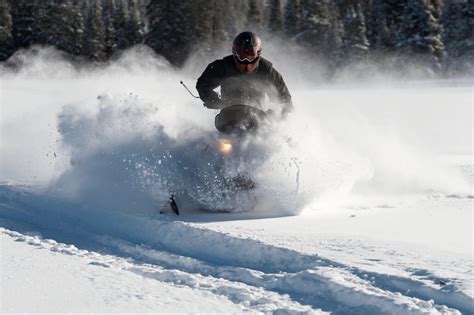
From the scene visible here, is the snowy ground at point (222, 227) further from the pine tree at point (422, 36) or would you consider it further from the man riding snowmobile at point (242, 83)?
the pine tree at point (422, 36)

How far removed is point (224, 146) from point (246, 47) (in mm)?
1171

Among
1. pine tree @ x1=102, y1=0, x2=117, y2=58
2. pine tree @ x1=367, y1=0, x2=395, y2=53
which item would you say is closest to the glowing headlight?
pine tree @ x1=367, y1=0, x2=395, y2=53

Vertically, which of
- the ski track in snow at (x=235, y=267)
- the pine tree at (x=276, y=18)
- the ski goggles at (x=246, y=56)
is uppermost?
the pine tree at (x=276, y=18)

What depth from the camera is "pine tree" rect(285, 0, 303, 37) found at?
49312 mm

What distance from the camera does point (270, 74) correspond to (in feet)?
26.4

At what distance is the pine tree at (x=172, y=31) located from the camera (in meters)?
47.0

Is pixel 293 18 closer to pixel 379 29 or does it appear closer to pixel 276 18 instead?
pixel 276 18

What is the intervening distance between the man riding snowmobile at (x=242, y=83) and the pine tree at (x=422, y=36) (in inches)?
1299

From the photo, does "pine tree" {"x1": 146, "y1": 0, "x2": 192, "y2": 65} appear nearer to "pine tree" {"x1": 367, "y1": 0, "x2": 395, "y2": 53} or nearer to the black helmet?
"pine tree" {"x1": 367, "y1": 0, "x2": 395, "y2": 53}

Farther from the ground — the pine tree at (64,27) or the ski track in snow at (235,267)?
the pine tree at (64,27)

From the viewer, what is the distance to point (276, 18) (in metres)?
51.6

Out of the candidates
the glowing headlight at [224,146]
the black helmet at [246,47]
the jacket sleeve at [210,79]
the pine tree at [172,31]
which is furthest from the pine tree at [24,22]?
the glowing headlight at [224,146]

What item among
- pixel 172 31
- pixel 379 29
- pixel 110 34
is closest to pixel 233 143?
pixel 379 29

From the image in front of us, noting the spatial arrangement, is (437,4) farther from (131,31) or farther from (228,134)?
(228,134)
